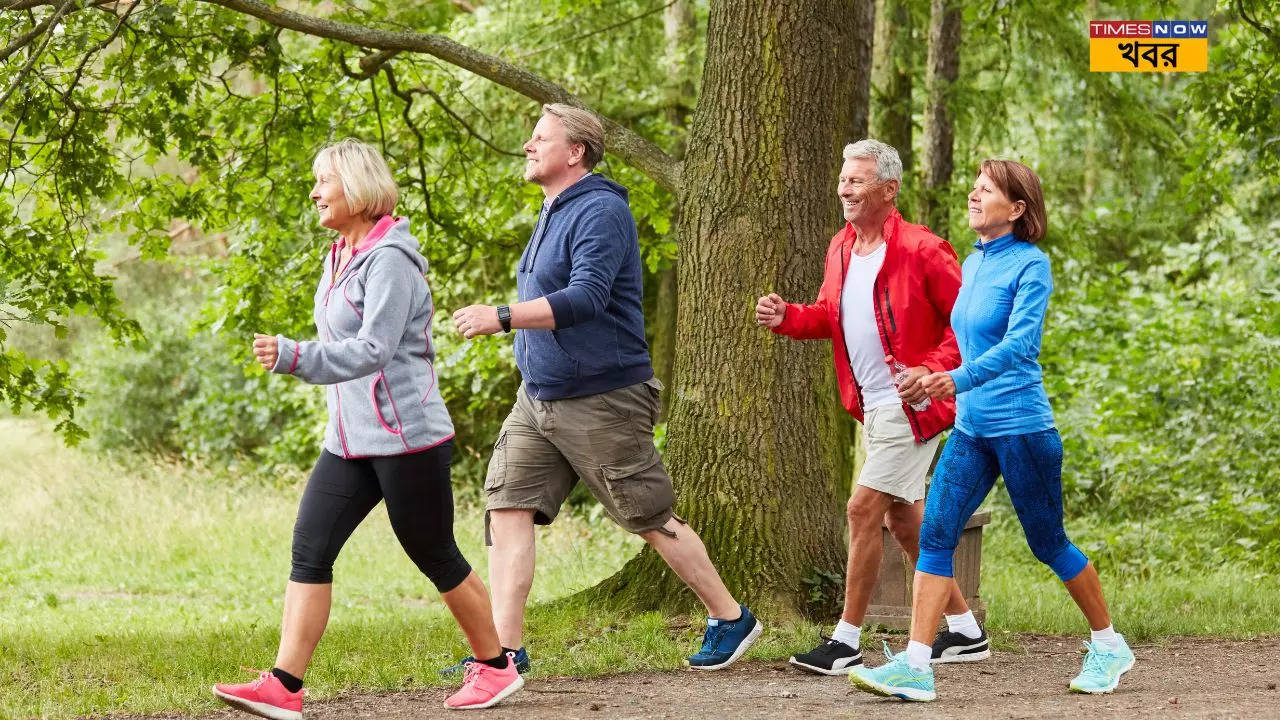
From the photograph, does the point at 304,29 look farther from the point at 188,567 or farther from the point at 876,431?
the point at 188,567

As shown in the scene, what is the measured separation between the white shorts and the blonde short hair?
2.02 meters

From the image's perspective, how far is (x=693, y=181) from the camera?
6.54m

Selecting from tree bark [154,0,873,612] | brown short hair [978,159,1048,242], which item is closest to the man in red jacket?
brown short hair [978,159,1048,242]

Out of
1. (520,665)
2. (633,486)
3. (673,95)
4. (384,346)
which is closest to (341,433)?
(384,346)

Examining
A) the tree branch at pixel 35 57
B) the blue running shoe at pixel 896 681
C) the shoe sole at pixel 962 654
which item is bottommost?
the shoe sole at pixel 962 654

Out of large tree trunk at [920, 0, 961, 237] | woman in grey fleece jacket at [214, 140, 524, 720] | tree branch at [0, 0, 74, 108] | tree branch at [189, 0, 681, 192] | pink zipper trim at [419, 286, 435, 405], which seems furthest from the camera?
large tree trunk at [920, 0, 961, 237]

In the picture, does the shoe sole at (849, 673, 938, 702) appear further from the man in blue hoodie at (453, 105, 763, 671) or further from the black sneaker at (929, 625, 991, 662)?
the black sneaker at (929, 625, 991, 662)

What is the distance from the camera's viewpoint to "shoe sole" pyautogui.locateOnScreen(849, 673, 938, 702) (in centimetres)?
469

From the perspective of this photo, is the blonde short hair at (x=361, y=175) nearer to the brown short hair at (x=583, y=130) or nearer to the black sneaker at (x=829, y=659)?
the brown short hair at (x=583, y=130)

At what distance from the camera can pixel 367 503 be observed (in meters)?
4.45

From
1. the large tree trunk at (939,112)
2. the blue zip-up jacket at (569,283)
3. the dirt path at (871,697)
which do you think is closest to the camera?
the dirt path at (871,697)

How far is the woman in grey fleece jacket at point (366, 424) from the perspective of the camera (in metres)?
4.30

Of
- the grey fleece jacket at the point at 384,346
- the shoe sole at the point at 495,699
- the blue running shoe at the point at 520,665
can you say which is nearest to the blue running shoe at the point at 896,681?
the shoe sole at the point at 495,699

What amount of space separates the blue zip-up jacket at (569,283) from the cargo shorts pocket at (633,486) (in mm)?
291
